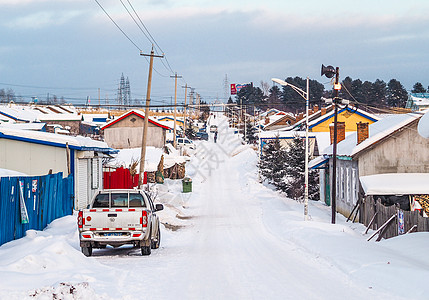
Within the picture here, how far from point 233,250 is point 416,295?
8.79 metres

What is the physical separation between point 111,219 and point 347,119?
169ft

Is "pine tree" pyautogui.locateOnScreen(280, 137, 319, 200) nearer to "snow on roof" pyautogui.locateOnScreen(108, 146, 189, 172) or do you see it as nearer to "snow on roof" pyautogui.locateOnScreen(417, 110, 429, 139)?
"snow on roof" pyautogui.locateOnScreen(108, 146, 189, 172)

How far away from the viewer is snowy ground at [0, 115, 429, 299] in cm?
1031

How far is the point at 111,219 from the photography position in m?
16.4

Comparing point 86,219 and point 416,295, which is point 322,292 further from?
point 86,219

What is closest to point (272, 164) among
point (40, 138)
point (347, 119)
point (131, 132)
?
point (347, 119)

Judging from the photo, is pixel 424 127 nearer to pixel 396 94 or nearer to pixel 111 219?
pixel 111 219

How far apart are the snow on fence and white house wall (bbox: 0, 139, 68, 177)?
14.2 meters

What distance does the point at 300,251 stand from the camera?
57.8 ft

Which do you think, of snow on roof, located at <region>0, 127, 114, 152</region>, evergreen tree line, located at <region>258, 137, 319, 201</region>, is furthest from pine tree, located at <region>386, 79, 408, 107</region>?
snow on roof, located at <region>0, 127, 114, 152</region>

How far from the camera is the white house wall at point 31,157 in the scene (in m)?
24.1

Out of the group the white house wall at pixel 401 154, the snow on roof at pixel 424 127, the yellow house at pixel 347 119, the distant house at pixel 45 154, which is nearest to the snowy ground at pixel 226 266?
the snow on roof at pixel 424 127

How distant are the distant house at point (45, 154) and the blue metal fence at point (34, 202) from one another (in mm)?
1256

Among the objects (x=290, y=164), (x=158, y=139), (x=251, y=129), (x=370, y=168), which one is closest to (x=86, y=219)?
(x=370, y=168)
